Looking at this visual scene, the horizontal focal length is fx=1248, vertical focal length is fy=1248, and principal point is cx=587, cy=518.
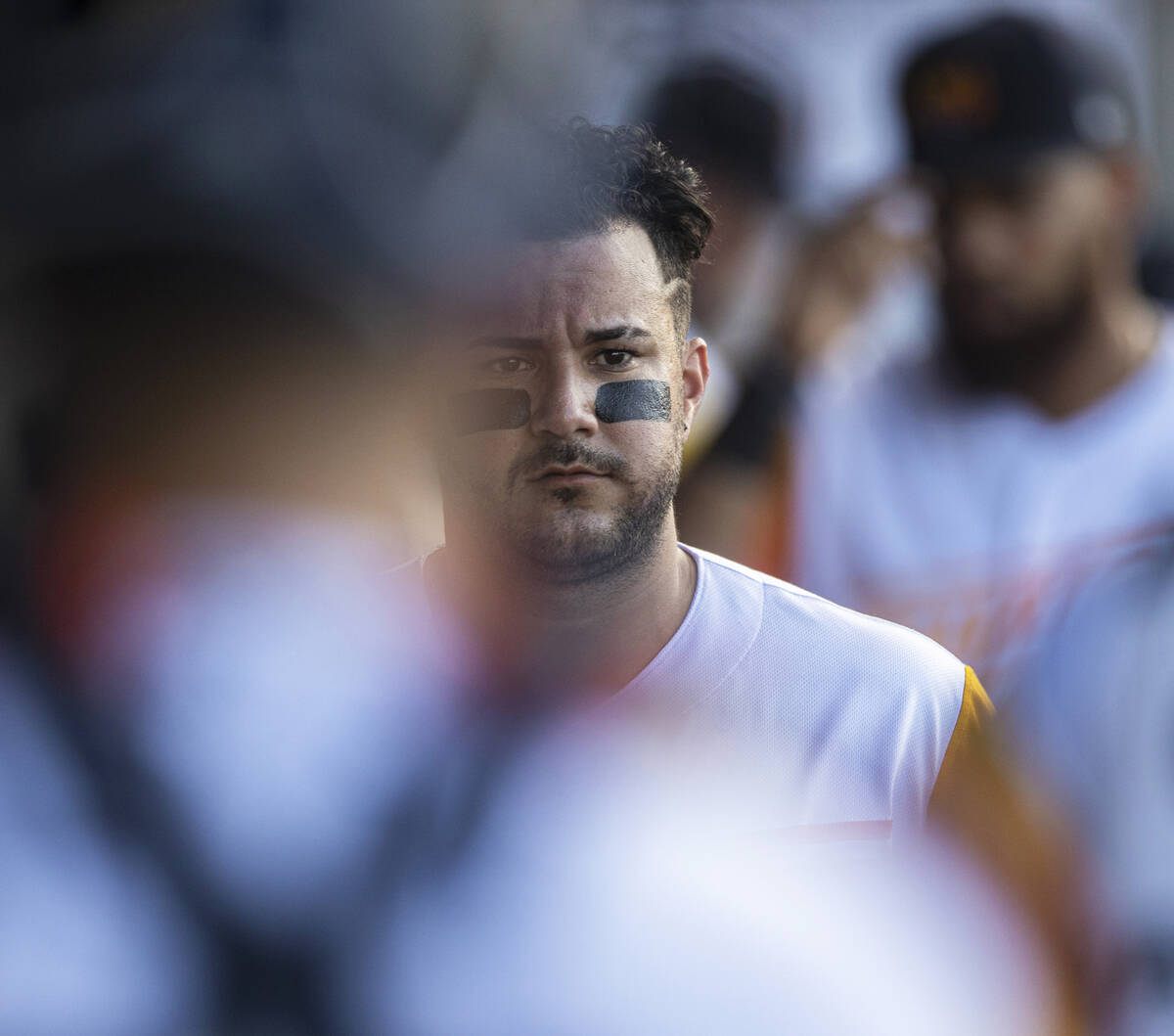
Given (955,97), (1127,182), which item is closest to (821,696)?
(955,97)

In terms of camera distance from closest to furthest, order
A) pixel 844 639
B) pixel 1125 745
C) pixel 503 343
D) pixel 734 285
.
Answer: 1. pixel 503 343
2. pixel 844 639
3. pixel 734 285
4. pixel 1125 745

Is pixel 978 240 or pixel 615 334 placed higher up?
pixel 978 240

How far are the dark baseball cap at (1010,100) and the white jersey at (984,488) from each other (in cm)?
24

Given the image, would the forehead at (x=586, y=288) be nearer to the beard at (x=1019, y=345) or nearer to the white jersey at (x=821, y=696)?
the white jersey at (x=821, y=696)

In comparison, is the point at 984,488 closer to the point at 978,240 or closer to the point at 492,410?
the point at 978,240

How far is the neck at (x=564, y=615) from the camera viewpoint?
0.40 meters

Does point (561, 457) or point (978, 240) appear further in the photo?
point (978, 240)

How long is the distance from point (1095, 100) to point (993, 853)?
3.53 feet

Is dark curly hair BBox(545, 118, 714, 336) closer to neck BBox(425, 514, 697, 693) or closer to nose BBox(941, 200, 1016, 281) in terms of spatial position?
neck BBox(425, 514, 697, 693)

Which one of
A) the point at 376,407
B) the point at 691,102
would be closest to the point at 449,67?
the point at 376,407

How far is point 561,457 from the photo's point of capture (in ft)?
1.28

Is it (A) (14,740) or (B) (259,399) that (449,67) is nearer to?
(B) (259,399)

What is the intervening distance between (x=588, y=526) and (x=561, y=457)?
0.03 meters

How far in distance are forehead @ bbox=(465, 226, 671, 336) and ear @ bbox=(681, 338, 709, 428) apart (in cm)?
2
